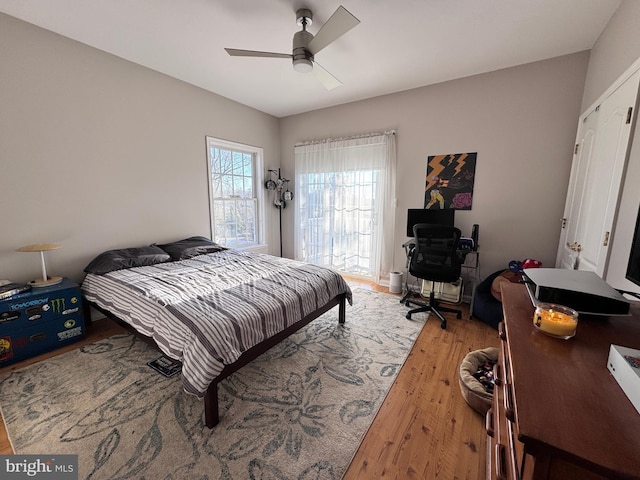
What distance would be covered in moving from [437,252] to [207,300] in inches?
88.3

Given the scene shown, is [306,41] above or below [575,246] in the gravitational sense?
above

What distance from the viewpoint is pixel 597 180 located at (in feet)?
6.84

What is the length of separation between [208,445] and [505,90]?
4.19 m

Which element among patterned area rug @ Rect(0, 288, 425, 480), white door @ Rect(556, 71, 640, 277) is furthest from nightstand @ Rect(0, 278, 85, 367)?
white door @ Rect(556, 71, 640, 277)

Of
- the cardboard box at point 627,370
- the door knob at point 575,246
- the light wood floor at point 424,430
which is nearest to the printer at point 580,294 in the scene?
the cardboard box at point 627,370

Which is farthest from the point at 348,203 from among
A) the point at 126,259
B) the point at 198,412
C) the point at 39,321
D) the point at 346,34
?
the point at 39,321

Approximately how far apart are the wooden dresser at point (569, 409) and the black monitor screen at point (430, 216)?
2403mm

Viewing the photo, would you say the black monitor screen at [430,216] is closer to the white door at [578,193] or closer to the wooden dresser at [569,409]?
the white door at [578,193]

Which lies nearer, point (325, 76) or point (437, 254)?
point (325, 76)

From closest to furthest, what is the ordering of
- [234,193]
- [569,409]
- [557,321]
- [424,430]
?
[569,409]
[557,321]
[424,430]
[234,193]

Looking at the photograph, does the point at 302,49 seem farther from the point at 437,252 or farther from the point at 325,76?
the point at 437,252

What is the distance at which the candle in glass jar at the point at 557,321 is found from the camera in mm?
854

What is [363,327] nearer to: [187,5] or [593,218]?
[593,218]

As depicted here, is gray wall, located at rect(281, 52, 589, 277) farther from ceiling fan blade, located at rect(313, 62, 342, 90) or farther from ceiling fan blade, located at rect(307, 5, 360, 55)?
ceiling fan blade, located at rect(307, 5, 360, 55)
